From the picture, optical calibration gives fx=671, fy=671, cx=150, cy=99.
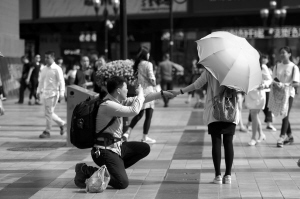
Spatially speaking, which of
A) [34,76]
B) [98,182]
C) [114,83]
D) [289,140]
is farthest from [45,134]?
[34,76]

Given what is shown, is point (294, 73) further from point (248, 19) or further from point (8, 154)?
point (248, 19)

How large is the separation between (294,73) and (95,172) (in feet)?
17.2

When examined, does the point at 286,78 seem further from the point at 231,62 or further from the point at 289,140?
the point at 231,62

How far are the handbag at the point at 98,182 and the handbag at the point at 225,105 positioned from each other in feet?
4.97

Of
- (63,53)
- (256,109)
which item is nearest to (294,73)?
(256,109)

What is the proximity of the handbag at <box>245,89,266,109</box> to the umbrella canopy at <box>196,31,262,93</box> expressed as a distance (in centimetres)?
381

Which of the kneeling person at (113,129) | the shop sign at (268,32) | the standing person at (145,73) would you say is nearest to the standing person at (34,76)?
the standing person at (145,73)

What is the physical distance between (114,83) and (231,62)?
1379 mm

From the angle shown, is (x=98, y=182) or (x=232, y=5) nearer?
(x=98, y=182)

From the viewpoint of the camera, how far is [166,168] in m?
9.21

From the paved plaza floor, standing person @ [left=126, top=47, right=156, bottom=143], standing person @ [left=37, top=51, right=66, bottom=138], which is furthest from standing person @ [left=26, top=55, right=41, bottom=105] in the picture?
standing person @ [left=126, top=47, right=156, bottom=143]

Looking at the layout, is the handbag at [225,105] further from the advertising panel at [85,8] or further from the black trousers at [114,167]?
the advertising panel at [85,8]

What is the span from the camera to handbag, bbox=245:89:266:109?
11.8 metres

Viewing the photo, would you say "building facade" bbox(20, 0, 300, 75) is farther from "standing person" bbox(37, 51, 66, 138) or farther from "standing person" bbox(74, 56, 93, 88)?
"standing person" bbox(37, 51, 66, 138)
